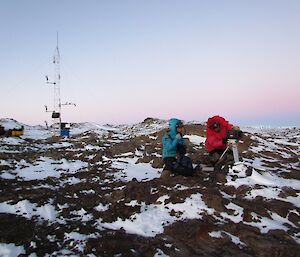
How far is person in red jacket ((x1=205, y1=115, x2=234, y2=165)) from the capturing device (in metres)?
11.4

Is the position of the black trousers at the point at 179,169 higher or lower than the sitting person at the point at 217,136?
lower

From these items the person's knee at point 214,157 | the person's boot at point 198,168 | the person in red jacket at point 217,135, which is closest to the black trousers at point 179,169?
the person's boot at point 198,168

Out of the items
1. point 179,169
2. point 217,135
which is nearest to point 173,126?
point 179,169

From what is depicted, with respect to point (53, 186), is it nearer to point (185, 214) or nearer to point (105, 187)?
point (105, 187)

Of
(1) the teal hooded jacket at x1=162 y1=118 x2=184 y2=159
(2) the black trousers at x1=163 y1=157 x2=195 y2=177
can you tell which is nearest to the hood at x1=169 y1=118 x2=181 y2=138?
(1) the teal hooded jacket at x1=162 y1=118 x2=184 y2=159

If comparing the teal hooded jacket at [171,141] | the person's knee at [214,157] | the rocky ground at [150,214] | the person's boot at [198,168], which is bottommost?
the rocky ground at [150,214]

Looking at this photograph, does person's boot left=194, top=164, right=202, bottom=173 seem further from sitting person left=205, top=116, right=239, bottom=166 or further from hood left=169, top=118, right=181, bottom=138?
hood left=169, top=118, right=181, bottom=138

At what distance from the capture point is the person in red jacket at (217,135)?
11375 millimetres

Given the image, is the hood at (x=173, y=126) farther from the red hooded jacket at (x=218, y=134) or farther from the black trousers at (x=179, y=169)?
the red hooded jacket at (x=218, y=134)

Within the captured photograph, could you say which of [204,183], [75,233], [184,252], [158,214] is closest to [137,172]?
[204,183]

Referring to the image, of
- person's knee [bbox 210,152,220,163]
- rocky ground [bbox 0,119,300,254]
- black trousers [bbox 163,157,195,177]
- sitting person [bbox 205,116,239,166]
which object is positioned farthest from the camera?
sitting person [bbox 205,116,239,166]

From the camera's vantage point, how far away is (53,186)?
1068 cm

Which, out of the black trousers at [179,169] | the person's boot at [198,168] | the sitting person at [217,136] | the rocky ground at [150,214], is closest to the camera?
the rocky ground at [150,214]

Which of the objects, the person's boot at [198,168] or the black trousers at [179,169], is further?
the person's boot at [198,168]
